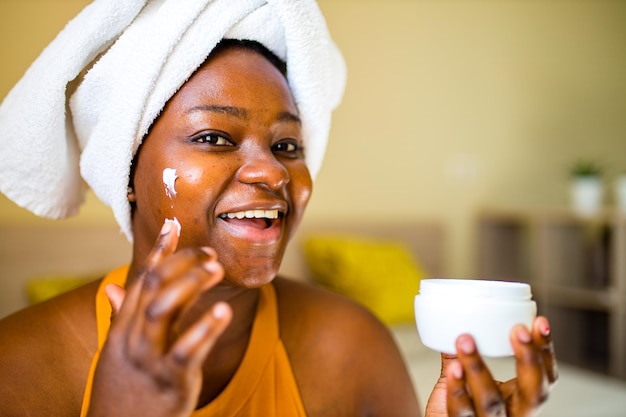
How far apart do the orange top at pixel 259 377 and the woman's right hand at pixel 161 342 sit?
0.84ft

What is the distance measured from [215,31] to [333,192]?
6.63 ft

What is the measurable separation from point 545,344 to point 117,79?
26.5 inches

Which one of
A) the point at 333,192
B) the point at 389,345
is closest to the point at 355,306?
the point at 389,345

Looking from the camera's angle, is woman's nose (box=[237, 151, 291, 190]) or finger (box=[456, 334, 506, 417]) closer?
finger (box=[456, 334, 506, 417])

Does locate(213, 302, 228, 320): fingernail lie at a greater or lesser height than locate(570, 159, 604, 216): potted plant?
lesser

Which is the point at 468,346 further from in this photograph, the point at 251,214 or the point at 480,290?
the point at 251,214

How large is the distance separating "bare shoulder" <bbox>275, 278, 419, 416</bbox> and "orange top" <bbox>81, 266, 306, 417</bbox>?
A: 1.0 inches

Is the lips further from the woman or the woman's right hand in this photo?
the woman's right hand

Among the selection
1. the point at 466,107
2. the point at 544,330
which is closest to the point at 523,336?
the point at 544,330

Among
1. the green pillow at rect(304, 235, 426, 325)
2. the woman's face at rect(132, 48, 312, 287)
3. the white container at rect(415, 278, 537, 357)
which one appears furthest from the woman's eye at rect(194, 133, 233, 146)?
the green pillow at rect(304, 235, 426, 325)

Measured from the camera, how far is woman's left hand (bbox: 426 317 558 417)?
0.67 metres

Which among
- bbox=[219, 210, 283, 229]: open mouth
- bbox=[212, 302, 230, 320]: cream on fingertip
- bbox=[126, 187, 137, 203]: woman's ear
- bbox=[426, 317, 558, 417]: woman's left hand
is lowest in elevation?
bbox=[426, 317, 558, 417]: woman's left hand

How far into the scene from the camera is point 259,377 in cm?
95

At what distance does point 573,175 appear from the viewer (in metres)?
3.17
